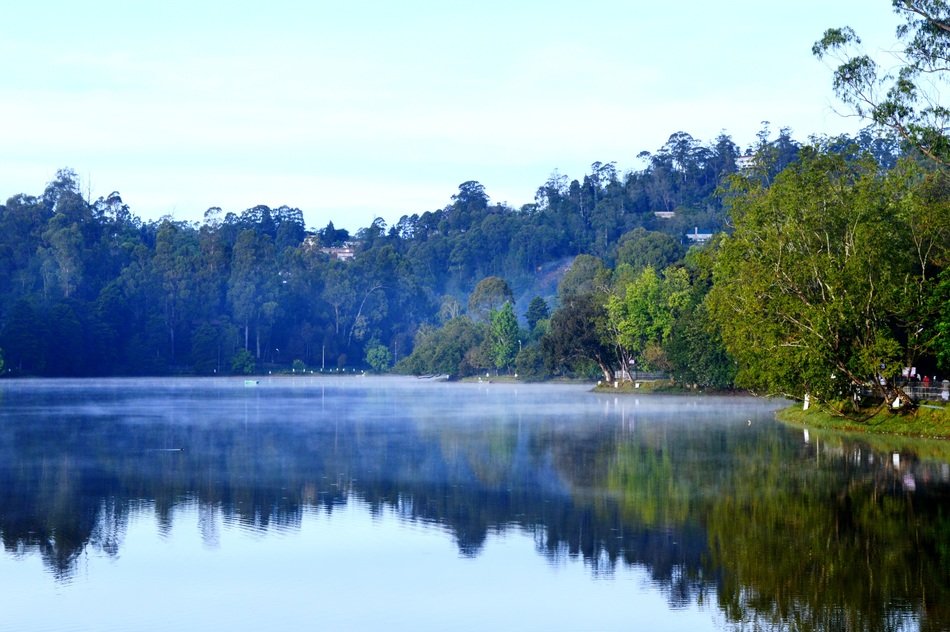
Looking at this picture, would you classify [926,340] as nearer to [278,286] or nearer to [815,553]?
[815,553]

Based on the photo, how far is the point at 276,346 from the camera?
173750 millimetres

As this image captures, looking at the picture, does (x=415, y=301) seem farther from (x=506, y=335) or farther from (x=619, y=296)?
(x=619, y=296)

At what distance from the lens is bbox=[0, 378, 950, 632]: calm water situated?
14781 mm

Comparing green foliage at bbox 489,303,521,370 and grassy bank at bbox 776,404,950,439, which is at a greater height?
green foliage at bbox 489,303,521,370

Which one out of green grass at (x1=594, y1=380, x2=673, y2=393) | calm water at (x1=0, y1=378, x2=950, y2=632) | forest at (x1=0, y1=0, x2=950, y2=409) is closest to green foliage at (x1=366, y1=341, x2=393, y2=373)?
forest at (x1=0, y1=0, x2=950, y2=409)

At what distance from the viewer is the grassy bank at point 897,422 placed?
40688 mm

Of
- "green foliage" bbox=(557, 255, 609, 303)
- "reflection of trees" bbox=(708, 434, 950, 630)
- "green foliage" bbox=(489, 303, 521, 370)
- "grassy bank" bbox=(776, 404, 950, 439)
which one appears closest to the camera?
"reflection of trees" bbox=(708, 434, 950, 630)

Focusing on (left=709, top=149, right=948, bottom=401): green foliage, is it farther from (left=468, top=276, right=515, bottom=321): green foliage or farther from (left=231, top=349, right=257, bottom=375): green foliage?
(left=231, top=349, right=257, bottom=375): green foliage

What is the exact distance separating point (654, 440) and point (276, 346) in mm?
137756

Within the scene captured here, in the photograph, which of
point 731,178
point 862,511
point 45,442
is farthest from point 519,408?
point 862,511

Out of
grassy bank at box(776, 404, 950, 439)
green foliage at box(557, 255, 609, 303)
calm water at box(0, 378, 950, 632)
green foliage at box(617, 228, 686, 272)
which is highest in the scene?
green foliage at box(617, 228, 686, 272)

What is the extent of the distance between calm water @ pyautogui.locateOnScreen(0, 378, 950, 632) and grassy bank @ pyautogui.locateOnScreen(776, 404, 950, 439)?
366cm

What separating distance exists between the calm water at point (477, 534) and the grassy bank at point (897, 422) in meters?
3.66

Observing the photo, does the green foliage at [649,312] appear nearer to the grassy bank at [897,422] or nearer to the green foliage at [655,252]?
the grassy bank at [897,422]
